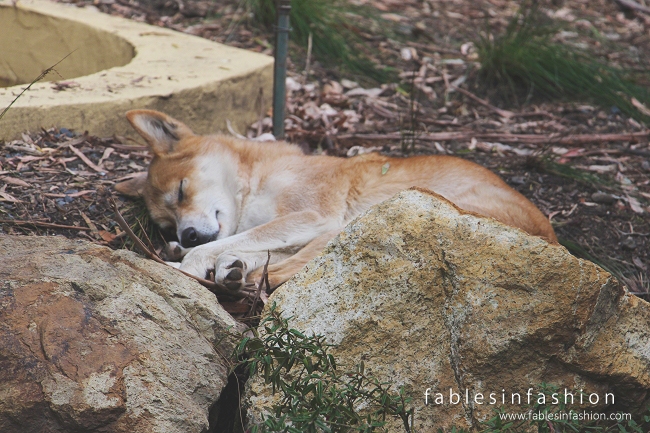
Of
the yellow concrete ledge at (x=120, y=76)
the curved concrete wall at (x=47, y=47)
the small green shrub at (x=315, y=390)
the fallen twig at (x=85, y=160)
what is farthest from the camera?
the curved concrete wall at (x=47, y=47)

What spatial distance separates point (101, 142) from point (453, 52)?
4661mm

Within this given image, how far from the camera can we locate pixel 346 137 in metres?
6.46

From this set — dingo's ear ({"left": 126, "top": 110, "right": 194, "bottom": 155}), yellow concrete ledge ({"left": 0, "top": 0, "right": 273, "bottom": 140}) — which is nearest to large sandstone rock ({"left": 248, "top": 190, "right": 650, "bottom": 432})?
dingo's ear ({"left": 126, "top": 110, "right": 194, "bottom": 155})

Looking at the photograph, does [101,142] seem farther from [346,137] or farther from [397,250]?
[397,250]

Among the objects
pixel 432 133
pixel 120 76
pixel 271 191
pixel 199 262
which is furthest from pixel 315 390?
pixel 432 133

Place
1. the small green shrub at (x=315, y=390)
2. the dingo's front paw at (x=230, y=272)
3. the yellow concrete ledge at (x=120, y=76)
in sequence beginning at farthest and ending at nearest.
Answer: the yellow concrete ledge at (x=120, y=76)
the dingo's front paw at (x=230, y=272)
the small green shrub at (x=315, y=390)

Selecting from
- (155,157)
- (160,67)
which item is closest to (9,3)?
(160,67)

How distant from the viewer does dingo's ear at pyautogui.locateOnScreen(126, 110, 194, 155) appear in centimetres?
498

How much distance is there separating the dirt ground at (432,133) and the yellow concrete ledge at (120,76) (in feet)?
0.60

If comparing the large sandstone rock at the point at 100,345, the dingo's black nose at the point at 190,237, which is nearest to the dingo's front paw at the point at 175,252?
the dingo's black nose at the point at 190,237

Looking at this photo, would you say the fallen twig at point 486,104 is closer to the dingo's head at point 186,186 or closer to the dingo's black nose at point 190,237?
the dingo's head at point 186,186

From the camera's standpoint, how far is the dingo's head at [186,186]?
4.88 meters

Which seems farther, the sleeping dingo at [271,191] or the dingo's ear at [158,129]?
the dingo's ear at [158,129]

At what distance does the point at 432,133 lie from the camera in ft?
21.8
